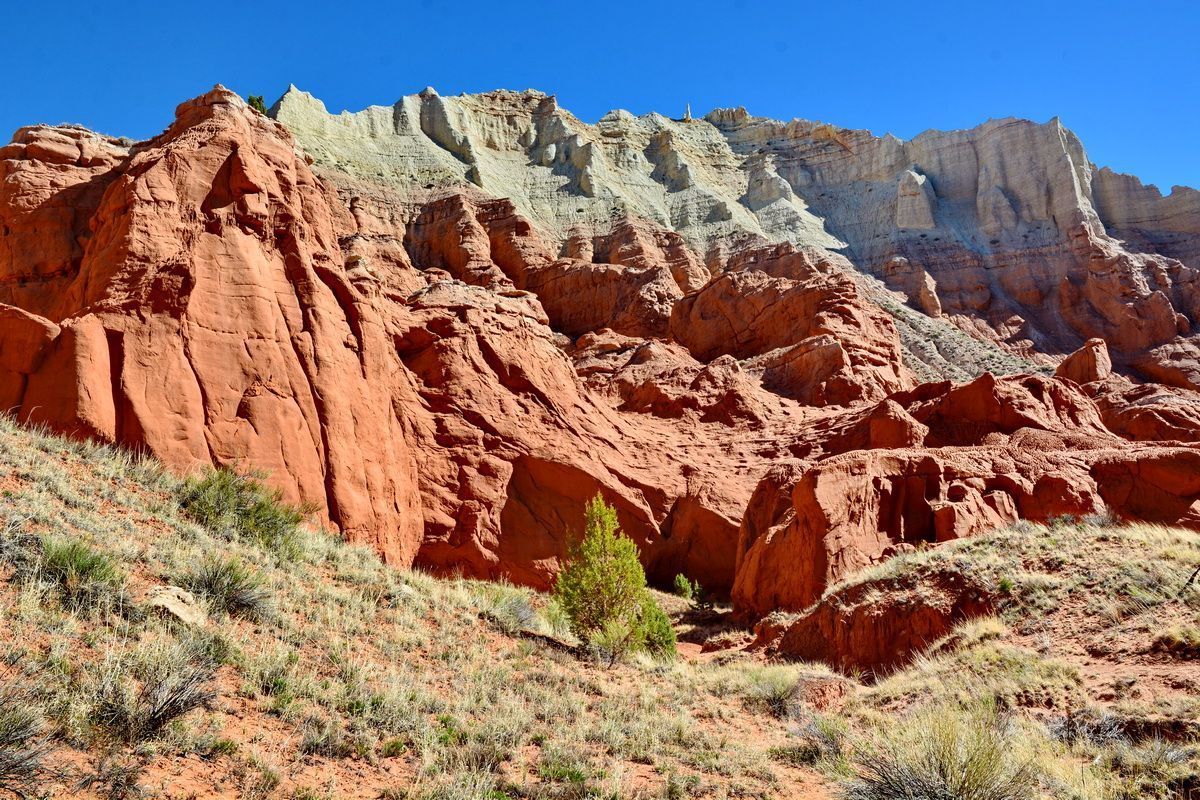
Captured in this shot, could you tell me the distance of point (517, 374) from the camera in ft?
92.1

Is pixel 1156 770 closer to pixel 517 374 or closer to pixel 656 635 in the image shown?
pixel 656 635

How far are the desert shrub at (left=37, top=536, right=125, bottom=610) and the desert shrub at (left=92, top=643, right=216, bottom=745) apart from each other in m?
1.21

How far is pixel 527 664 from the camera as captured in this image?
11.9 metres

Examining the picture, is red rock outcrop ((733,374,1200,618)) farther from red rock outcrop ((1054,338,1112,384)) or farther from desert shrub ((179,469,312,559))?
red rock outcrop ((1054,338,1112,384))

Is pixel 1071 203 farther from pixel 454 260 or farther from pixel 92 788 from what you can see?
pixel 92 788

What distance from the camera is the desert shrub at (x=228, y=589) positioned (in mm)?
9719

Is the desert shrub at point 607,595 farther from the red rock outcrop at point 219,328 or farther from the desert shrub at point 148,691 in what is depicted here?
the desert shrub at point 148,691

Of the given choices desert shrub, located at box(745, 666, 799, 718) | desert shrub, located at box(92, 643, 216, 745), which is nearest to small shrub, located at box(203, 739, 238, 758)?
desert shrub, located at box(92, 643, 216, 745)

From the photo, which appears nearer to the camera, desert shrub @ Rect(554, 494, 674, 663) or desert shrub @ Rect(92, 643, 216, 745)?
desert shrub @ Rect(92, 643, 216, 745)

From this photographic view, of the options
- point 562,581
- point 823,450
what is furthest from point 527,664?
point 823,450

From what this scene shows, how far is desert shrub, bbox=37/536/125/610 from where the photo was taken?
26.8 feet

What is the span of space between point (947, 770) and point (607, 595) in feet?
32.6

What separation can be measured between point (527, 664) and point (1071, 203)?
241 ft

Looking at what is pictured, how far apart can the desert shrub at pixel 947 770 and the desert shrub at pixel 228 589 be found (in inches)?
294
